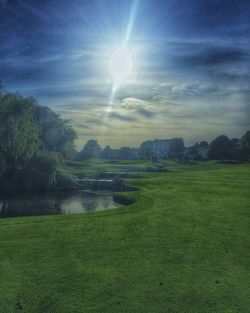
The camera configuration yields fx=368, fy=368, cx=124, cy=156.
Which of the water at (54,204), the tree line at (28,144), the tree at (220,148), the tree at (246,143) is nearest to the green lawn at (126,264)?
the water at (54,204)

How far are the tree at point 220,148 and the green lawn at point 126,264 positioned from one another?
415 feet

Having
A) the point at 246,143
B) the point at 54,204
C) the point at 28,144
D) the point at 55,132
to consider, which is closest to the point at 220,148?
the point at 246,143

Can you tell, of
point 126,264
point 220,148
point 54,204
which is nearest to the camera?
point 126,264

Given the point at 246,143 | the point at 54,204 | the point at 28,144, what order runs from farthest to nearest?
the point at 246,143, the point at 28,144, the point at 54,204

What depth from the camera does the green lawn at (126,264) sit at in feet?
30.9

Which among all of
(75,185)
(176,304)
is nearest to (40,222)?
(176,304)

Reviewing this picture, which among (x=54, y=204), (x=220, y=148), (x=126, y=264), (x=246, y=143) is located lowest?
(x=54, y=204)

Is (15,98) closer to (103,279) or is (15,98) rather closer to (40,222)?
(40,222)

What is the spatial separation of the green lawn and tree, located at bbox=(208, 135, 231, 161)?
126565 millimetres

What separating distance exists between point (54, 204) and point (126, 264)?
27242 millimetres

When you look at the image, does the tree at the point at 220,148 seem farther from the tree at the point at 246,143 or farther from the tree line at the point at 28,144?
the tree line at the point at 28,144

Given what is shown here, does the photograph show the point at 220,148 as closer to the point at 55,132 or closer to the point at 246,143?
the point at 246,143

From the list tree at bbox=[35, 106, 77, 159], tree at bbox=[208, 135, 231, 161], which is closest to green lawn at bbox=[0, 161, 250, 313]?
tree at bbox=[35, 106, 77, 159]

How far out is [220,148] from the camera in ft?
479
